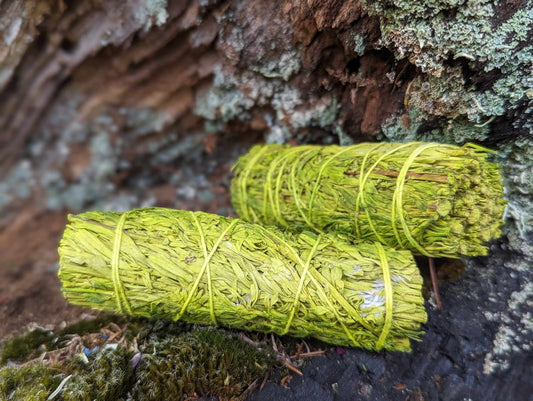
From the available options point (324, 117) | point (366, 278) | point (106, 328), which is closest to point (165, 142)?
point (324, 117)

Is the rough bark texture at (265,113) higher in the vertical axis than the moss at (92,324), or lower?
higher

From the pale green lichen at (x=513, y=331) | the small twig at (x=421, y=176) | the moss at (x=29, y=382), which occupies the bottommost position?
the pale green lichen at (x=513, y=331)

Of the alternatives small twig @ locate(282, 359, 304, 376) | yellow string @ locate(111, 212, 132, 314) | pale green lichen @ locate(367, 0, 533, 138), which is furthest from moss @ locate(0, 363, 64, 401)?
pale green lichen @ locate(367, 0, 533, 138)

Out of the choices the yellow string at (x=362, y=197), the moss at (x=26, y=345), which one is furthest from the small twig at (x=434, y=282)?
the moss at (x=26, y=345)

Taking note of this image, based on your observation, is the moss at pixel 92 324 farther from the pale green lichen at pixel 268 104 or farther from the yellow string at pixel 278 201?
the pale green lichen at pixel 268 104

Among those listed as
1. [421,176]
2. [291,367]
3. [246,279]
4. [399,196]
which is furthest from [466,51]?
[291,367]

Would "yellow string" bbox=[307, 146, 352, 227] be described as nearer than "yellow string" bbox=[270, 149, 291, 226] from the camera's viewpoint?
Yes

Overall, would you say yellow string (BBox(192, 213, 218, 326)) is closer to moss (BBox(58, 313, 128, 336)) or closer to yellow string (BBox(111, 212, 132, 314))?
yellow string (BBox(111, 212, 132, 314))
